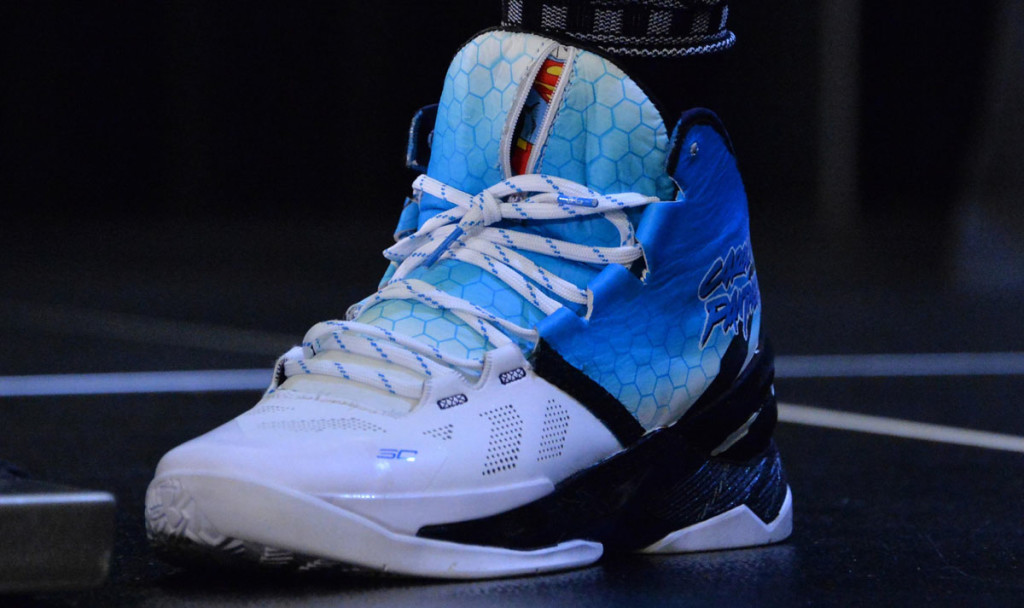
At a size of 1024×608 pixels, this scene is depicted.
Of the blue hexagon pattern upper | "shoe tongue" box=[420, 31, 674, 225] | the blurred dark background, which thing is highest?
"shoe tongue" box=[420, 31, 674, 225]

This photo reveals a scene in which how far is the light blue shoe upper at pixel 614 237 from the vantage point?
0.83 meters

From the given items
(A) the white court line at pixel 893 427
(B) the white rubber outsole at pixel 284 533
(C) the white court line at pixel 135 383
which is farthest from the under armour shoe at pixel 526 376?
(C) the white court line at pixel 135 383

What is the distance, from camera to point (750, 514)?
2.90 feet

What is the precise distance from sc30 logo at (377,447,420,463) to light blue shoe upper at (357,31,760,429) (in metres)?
0.09

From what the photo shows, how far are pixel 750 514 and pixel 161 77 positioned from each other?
458cm

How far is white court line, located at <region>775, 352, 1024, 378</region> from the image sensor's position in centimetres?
186

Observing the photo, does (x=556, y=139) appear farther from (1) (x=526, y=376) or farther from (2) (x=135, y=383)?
(2) (x=135, y=383)

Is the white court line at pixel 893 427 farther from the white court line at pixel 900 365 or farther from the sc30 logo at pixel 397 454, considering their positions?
the sc30 logo at pixel 397 454

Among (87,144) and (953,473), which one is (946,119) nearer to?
(87,144)

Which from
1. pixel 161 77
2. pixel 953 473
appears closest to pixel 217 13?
pixel 161 77

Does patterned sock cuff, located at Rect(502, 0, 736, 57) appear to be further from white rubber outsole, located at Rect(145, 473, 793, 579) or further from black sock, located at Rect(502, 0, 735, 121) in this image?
white rubber outsole, located at Rect(145, 473, 793, 579)

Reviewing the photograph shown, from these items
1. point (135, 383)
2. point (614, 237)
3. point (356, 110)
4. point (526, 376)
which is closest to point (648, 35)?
point (614, 237)

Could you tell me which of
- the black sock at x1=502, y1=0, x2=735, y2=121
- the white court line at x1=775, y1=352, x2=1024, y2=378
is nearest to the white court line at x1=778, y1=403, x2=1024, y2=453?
the white court line at x1=775, y1=352, x2=1024, y2=378

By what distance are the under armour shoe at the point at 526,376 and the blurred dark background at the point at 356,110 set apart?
3909 mm
